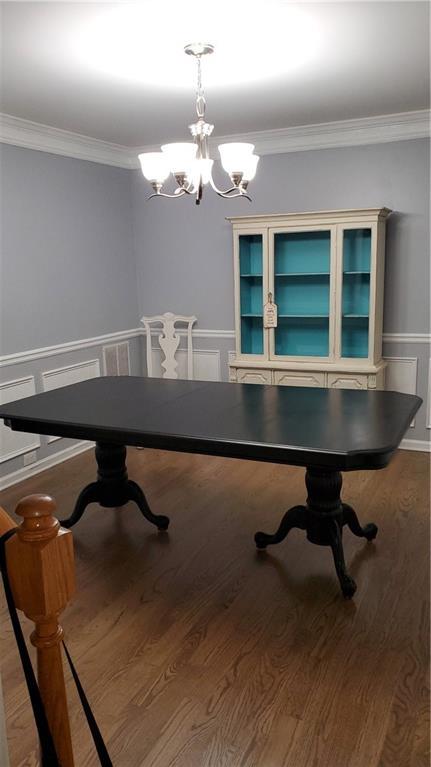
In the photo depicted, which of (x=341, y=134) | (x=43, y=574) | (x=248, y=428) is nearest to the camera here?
(x=43, y=574)

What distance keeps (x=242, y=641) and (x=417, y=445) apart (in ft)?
8.61


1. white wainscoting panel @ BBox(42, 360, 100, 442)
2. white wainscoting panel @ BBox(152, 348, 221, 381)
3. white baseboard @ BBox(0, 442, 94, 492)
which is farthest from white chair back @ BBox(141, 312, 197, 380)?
white baseboard @ BBox(0, 442, 94, 492)

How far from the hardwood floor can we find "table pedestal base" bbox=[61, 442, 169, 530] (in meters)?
0.11

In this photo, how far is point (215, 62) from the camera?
279 cm

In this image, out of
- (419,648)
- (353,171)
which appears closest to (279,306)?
(353,171)

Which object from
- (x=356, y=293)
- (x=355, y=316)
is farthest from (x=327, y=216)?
(x=355, y=316)

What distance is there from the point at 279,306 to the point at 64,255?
1672 mm

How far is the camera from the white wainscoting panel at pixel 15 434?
3826 mm

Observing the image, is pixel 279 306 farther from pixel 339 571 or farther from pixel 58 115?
pixel 339 571

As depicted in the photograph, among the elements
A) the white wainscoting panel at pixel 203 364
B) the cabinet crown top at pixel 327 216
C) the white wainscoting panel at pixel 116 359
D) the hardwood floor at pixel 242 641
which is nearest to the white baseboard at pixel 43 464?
the hardwood floor at pixel 242 641

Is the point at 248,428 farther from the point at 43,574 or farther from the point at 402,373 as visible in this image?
the point at 402,373

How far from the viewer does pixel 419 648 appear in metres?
2.16

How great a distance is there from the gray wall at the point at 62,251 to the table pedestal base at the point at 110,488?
1141 millimetres

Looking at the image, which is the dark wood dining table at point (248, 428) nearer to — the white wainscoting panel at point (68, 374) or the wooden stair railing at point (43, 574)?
the white wainscoting panel at point (68, 374)
